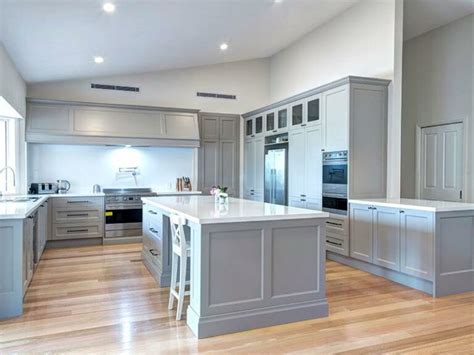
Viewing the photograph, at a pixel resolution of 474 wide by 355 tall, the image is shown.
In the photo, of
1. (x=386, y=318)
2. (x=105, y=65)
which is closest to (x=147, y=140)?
(x=105, y=65)

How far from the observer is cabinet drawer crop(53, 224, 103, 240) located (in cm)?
565

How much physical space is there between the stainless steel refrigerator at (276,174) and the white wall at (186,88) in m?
1.63

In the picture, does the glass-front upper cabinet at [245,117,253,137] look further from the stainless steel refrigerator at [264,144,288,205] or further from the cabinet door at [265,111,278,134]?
the stainless steel refrigerator at [264,144,288,205]

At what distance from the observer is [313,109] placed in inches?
203

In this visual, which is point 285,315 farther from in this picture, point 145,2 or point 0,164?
point 0,164

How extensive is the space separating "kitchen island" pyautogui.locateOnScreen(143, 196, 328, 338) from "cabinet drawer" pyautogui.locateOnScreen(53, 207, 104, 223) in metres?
3.38

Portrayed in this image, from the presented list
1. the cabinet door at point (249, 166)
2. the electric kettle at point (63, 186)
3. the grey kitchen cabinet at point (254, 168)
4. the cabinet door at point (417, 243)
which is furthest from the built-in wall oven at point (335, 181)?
the electric kettle at point (63, 186)

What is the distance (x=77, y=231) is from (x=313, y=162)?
386cm

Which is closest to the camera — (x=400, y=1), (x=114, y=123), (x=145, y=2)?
(x=145, y=2)

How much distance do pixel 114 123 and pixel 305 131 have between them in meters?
3.24

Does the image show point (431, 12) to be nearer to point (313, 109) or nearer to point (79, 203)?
point (313, 109)

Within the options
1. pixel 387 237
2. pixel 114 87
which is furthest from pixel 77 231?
pixel 387 237

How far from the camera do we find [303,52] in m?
6.50

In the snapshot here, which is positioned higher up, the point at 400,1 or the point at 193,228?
the point at 400,1
